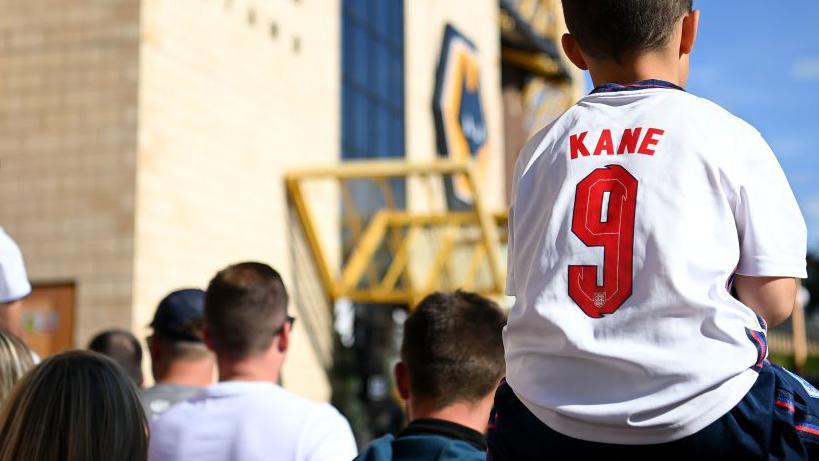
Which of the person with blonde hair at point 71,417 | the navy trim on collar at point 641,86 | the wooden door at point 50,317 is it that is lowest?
the wooden door at point 50,317

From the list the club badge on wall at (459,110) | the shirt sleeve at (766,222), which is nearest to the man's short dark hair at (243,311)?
the shirt sleeve at (766,222)

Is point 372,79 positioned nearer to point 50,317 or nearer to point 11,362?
point 50,317

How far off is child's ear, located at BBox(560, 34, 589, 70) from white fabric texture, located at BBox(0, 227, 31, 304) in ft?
10.4

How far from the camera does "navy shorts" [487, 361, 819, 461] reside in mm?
2035

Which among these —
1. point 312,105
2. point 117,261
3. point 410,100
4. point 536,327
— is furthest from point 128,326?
point 536,327

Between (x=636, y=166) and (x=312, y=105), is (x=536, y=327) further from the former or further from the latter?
(x=312, y=105)

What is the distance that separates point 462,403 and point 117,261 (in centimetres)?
1191

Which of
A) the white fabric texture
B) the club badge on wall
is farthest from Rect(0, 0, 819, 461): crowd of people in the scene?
the club badge on wall

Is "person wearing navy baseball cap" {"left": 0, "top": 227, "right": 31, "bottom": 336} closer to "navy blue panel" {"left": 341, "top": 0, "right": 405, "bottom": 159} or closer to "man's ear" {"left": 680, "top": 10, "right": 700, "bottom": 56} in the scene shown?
"man's ear" {"left": 680, "top": 10, "right": 700, "bottom": 56}

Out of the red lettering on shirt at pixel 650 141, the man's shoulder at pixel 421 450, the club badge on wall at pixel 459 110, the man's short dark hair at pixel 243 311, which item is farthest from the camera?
the club badge on wall at pixel 459 110

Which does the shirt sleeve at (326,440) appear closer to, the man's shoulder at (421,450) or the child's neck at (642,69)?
the man's shoulder at (421,450)

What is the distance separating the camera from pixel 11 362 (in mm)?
3547

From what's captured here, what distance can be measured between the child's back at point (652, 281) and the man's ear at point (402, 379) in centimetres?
113

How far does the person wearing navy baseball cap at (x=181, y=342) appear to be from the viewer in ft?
15.0
